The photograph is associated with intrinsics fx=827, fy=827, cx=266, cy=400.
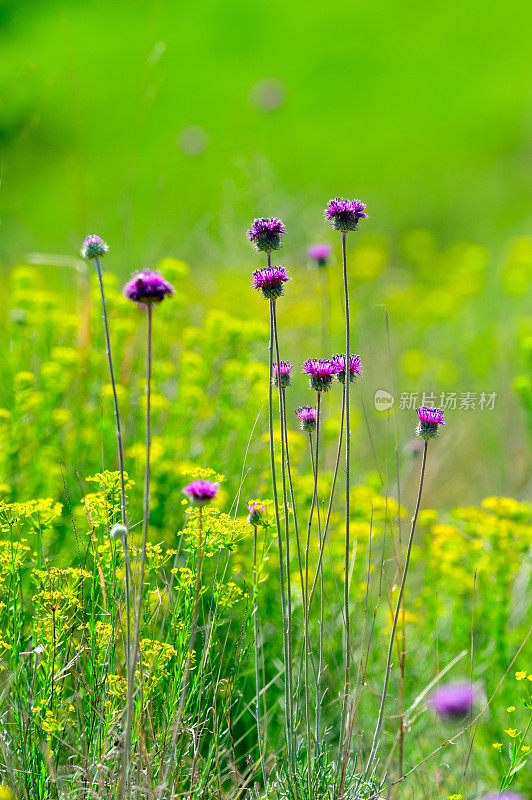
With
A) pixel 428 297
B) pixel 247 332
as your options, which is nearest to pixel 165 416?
pixel 247 332

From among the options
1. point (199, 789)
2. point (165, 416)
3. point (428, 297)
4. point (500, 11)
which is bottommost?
point (199, 789)

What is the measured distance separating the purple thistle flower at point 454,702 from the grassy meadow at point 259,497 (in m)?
0.08

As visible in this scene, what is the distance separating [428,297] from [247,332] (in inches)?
124

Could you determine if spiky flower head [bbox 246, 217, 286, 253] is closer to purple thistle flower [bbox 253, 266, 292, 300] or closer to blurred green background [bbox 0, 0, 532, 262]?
purple thistle flower [bbox 253, 266, 292, 300]

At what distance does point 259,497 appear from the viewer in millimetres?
2605

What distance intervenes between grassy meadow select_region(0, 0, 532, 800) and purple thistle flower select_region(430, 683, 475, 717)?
83mm

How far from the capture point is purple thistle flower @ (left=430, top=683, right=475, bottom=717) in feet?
6.55

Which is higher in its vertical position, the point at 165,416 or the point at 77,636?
the point at 165,416

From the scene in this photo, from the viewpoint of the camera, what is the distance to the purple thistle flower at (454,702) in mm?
1996

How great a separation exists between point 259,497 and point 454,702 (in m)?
0.87

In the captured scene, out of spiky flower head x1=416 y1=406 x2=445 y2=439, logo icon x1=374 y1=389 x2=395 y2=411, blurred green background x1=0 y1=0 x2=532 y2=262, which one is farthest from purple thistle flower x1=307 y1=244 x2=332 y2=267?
blurred green background x1=0 y1=0 x2=532 y2=262

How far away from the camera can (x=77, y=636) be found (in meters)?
2.07

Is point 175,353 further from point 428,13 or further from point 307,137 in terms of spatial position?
point 428,13

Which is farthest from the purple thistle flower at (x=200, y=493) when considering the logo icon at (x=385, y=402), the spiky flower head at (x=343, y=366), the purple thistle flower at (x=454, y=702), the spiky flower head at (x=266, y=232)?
the purple thistle flower at (x=454, y=702)
